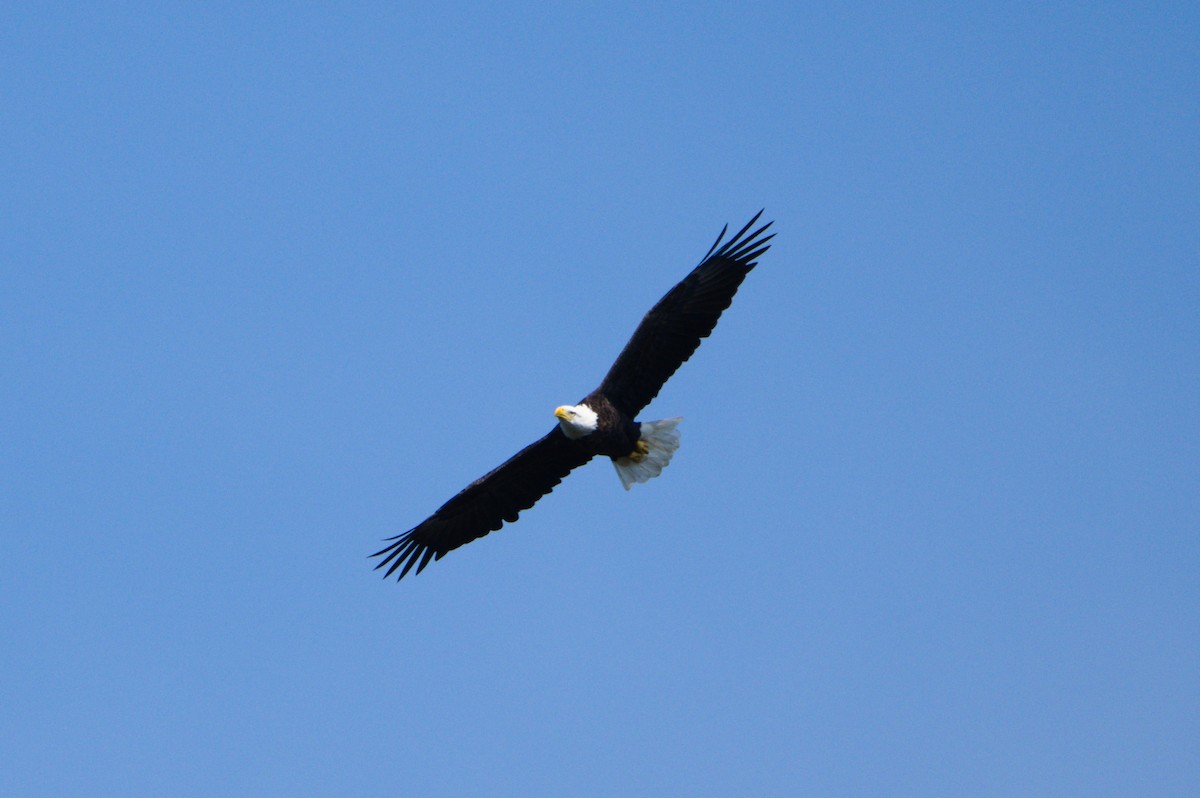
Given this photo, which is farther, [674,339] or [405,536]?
[405,536]

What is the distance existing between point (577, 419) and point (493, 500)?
1.17 meters

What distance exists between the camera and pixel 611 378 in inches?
518

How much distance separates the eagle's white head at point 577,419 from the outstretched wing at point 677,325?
0.22 m

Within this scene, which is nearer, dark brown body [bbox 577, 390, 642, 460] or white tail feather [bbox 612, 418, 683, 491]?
dark brown body [bbox 577, 390, 642, 460]

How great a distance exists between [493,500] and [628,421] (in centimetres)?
122

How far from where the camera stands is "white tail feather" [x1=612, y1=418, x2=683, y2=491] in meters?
13.5

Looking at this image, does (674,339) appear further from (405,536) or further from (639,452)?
(405,536)

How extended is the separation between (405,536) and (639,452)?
1.90 m

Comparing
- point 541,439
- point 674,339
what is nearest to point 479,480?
point 541,439

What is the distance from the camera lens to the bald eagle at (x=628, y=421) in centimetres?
1307

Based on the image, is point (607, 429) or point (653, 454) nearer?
point (607, 429)

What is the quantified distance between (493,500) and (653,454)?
1.21m

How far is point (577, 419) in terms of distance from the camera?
1302cm

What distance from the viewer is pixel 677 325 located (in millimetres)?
13070
